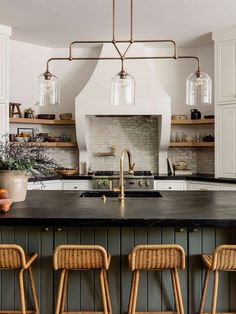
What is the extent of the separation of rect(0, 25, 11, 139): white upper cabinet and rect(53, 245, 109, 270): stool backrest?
10.9ft

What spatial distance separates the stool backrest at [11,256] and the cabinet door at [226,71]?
3987mm

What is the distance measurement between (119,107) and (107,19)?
1.36 meters

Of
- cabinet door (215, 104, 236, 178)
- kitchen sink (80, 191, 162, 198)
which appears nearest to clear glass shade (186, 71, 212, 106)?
kitchen sink (80, 191, 162, 198)

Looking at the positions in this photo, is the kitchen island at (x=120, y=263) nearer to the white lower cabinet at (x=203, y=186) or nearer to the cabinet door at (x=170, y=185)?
the white lower cabinet at (x=203, y=186)

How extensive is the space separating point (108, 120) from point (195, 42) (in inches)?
75.1

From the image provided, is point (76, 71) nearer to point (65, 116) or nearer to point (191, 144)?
point (65, 116)

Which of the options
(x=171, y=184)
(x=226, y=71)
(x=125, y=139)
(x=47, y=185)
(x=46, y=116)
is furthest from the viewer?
(x=125, y=139)

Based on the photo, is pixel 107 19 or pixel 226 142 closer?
pixel 107 19

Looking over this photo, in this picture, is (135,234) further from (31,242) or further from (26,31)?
(26,31)

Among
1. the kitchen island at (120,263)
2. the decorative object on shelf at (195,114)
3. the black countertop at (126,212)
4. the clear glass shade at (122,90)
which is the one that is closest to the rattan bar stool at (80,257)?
the black countertop at (126,212)

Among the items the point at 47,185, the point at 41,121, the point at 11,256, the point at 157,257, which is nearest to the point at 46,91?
the point at 11,256

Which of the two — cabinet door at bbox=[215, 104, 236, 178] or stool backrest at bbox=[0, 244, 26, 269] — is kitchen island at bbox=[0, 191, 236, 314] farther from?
cabinet door at bbox=[215, 104, 236, 178]

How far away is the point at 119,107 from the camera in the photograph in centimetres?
578

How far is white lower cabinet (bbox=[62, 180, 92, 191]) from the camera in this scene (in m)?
5.62
